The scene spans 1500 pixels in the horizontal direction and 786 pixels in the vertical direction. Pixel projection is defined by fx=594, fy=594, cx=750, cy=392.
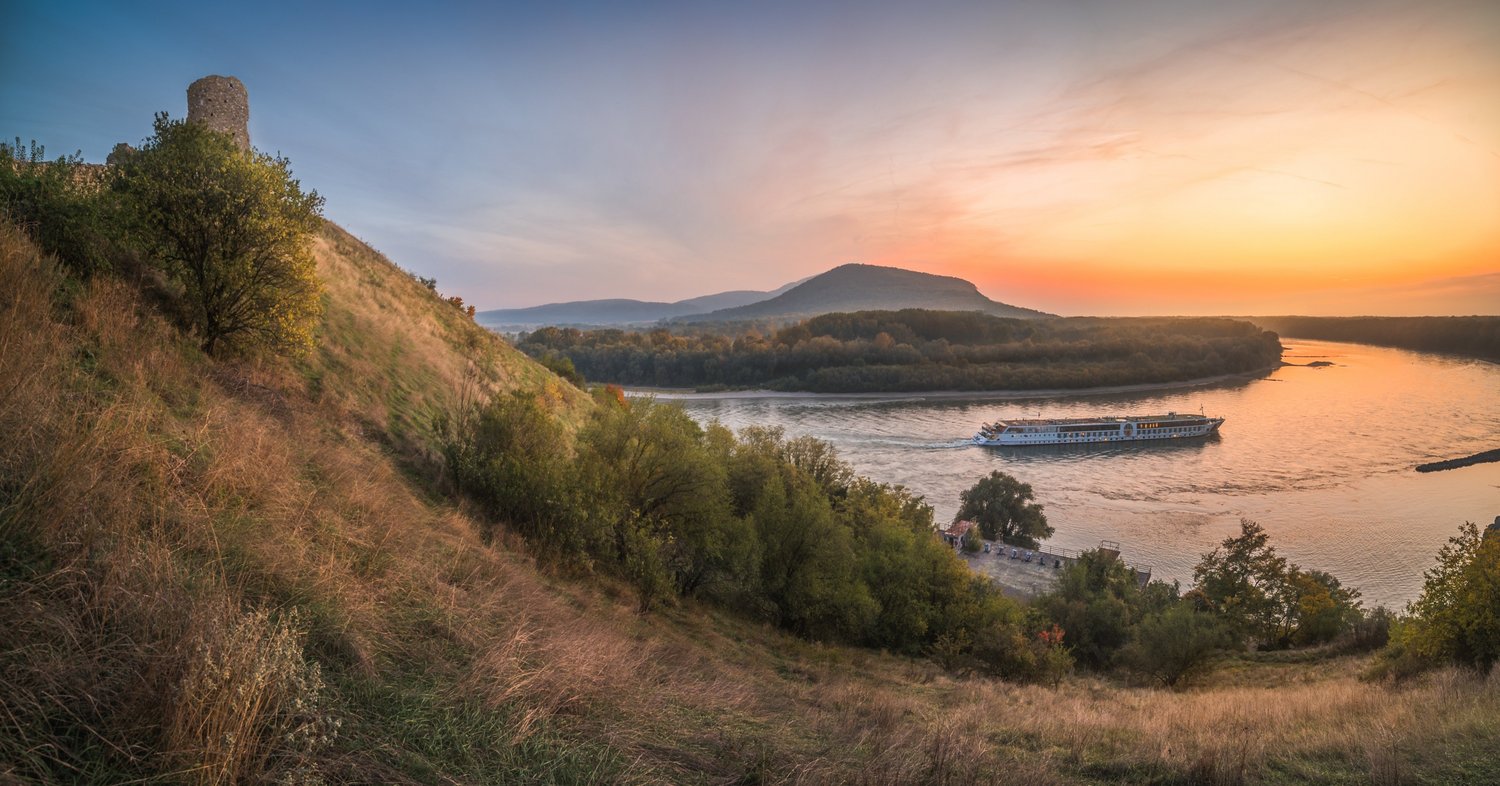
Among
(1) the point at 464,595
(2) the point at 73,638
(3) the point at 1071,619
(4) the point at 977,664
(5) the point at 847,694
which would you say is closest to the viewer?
(2) the point at 73,638

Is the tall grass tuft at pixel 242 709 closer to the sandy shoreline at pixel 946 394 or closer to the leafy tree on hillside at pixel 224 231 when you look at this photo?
the leafy tree on hillside at pixel 224 231

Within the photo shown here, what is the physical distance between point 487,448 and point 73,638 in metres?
10.8

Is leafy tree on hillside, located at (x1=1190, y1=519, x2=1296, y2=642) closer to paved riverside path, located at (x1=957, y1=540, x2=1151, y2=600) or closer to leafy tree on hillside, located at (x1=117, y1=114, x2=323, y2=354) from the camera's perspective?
paved riverside path, located at (x1=957, y1=540, x2=1151, y2=600)

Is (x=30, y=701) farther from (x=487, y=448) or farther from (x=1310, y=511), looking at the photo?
(x=1310, y=511)

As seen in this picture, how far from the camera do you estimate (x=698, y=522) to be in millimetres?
17172

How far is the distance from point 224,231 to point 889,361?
104 metres

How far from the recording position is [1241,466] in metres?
49.8

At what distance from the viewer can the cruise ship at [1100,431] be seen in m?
59.4

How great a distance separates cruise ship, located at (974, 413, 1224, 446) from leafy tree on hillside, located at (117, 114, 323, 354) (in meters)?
57.7

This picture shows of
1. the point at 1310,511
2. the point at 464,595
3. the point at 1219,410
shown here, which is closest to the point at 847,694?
the point at 464,595

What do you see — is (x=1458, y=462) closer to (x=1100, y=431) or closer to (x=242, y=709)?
(x=1100, y=431)

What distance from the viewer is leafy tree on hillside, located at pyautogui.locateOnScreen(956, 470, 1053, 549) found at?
37.2 meters

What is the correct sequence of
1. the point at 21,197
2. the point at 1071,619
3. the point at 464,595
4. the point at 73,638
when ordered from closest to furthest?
the point at 73,638, the point at 464,595, the point at 21,197, the point at 1071,619


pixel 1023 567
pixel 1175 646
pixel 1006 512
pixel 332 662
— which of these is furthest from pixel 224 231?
pixel 1006 512
